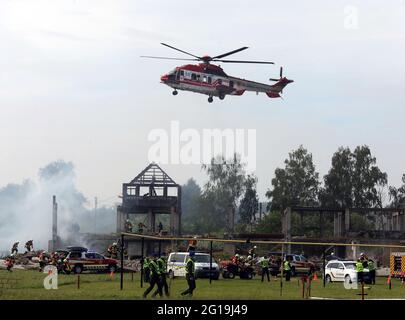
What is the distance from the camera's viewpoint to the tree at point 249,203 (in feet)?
487

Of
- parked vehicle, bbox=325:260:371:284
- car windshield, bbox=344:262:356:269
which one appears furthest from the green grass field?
car windshield, bbox=344:262:356:269

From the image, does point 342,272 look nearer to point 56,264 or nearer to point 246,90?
point 56,264

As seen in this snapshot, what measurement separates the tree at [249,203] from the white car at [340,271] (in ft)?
317

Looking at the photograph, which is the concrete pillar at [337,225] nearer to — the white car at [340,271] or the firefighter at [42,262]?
the firefighter at [42,262]

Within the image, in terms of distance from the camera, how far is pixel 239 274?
5181cm

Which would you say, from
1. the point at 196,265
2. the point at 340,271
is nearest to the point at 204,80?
the point at 196,265

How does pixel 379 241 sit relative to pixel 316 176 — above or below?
below

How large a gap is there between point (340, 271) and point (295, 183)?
92.5m

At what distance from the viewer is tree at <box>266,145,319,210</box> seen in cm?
13862

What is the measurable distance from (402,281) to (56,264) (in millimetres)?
20418

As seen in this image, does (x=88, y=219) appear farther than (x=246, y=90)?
Yes
